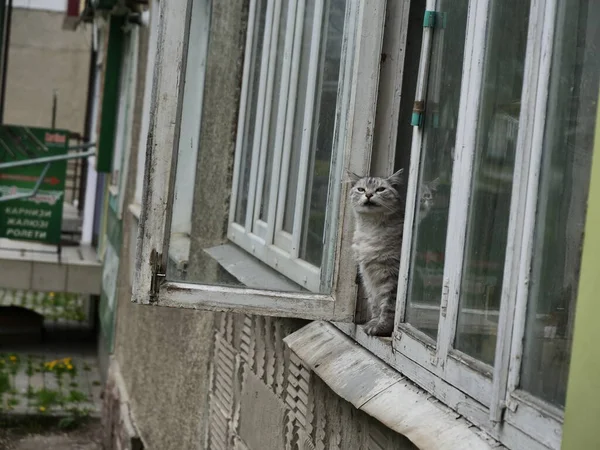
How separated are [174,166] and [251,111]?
184cm

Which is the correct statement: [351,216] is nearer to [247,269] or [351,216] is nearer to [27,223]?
[247,269]

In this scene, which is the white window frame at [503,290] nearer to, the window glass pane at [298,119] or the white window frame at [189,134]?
the white window frame at [189,134]

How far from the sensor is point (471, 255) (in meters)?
2.84

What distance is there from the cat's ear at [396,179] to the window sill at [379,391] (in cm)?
55

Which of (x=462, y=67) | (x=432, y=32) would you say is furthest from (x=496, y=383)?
(x=432, y=32)

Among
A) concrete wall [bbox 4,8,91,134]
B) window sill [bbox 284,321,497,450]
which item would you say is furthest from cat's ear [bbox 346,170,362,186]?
concrete wall [bbox 4,8,91,134]

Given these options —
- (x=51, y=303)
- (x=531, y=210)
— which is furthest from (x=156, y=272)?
(x=51, y=303)

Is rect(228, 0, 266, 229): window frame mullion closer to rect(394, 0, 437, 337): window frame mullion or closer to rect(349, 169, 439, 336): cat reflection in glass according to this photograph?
rect(349, 169, 439, 336): cat reflection in glass

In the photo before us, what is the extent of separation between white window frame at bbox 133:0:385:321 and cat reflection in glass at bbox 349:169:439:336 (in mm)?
70

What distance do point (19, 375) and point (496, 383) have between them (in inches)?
415

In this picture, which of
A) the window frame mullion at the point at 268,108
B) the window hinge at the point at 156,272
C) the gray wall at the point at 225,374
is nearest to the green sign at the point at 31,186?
the gray wall at the point at 225,374

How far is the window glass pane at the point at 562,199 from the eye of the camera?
2277 mm

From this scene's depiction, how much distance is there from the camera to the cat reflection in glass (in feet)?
11.8

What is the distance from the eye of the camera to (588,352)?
1971 mm
